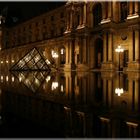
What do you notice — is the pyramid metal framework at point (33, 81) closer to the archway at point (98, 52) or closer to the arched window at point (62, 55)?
the archway at point (98, 52)

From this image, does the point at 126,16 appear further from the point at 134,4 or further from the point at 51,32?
the point at 51,32

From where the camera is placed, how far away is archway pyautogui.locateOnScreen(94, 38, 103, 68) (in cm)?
3381

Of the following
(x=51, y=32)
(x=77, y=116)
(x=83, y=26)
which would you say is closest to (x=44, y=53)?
(x=51, y=32)

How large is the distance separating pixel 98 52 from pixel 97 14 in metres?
5.20

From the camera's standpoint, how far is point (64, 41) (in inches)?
1610

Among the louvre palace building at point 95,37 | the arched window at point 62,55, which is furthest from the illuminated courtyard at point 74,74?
the arched window at point 62,55

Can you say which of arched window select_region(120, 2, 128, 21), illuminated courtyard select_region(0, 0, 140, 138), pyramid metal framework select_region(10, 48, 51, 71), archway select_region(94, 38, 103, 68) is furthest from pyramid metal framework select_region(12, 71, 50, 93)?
pyramid metal framework select_region(10, 48, 51, 71)

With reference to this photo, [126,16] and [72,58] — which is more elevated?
[126,16]

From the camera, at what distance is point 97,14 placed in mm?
34719

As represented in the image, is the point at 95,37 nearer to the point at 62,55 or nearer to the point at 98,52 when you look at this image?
the point at 98,52

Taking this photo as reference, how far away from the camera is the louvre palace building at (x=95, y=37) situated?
28494mm

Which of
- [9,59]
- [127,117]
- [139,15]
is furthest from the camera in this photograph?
[9,59]

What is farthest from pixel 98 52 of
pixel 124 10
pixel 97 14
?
pixel 124 10

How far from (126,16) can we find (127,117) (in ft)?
87.3
